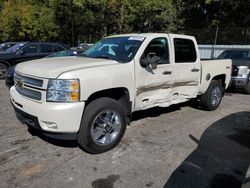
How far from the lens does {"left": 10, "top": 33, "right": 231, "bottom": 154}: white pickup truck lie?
12.5ft

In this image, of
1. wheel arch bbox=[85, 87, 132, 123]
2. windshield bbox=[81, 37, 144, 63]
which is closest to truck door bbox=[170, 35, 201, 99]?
windshield bbox=[81, 37, 144, 63]

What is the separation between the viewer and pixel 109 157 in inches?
Result: 166

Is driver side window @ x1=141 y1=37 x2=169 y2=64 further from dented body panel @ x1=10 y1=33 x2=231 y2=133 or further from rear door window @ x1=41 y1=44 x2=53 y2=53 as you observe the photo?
rear door window @ x1=41 y1=44 x2=53 y2=53

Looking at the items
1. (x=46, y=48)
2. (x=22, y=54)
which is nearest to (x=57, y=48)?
(x=46, y=48)

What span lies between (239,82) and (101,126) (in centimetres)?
700

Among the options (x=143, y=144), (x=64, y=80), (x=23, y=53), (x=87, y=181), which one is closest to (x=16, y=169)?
(x=87, y=181)

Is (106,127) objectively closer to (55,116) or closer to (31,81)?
(55,116)

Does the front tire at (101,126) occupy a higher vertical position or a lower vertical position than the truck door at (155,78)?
lower

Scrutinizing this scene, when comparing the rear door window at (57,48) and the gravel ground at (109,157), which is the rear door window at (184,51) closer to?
the gravel ground at (109,157)

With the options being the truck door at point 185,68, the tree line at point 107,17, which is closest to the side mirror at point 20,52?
the truck door at point 185,68

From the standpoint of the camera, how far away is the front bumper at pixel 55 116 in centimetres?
374

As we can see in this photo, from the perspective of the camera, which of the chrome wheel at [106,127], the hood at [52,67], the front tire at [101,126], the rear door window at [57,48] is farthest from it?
the rear door window at [57,48]

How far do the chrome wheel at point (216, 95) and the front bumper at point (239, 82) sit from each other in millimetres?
2751

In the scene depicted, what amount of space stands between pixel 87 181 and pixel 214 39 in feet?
59.5
